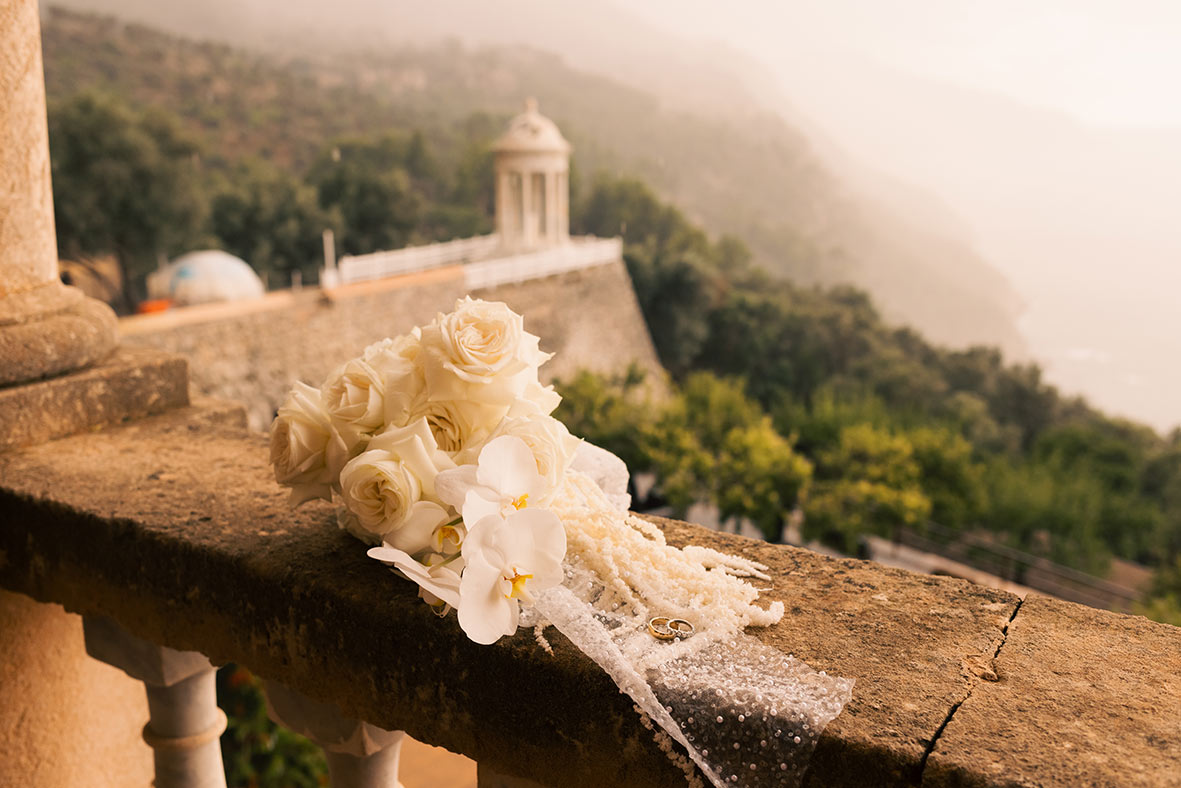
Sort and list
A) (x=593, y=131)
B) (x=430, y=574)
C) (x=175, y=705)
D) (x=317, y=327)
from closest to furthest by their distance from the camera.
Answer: (x=430, y=574) < (x=175, y=705) < (x=317, y=327) < (x=593, y=131)

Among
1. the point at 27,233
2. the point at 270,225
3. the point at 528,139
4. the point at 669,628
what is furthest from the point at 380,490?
the point at 270,225

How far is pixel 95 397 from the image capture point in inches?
78.2

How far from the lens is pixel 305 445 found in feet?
3.98

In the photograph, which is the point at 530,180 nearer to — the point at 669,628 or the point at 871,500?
the point at 871,500

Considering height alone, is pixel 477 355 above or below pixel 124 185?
above

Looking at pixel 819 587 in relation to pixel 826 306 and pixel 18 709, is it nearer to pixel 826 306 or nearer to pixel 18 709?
pixel 18 709

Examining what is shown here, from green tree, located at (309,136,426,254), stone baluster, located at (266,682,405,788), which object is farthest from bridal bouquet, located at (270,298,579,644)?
green tree, located at (309,136,426,254)

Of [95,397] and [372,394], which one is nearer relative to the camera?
[372,394]

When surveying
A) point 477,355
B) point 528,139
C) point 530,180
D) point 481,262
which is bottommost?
point 481,262

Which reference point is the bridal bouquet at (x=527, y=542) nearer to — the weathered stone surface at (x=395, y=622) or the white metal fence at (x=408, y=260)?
the weathered stone surface at (x=395, y=622)

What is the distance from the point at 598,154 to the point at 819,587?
52.7 meters

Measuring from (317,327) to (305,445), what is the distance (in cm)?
1543

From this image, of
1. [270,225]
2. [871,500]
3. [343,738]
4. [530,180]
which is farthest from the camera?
[270,225]

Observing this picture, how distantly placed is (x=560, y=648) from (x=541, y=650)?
0.02 m
